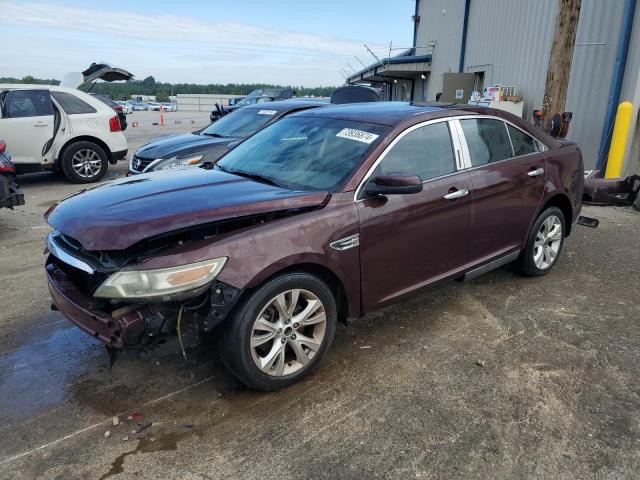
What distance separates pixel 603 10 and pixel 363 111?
26.3ft

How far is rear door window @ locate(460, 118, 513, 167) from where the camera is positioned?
13.0 ft

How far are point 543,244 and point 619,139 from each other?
5535 millimetres

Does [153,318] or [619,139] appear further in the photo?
[619,139]

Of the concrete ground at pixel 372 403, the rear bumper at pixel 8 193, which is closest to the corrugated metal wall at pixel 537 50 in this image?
the concrete ground at pixel 372 403

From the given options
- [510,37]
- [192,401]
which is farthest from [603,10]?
[192,401]

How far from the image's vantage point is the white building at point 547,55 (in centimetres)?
896

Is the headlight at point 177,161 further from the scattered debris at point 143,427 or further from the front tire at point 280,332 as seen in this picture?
the scattered debris at point 143,427

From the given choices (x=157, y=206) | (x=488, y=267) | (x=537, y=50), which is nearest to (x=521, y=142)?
(x=488, y=267)

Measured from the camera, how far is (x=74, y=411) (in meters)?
2.89

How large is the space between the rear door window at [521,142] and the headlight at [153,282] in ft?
10.0

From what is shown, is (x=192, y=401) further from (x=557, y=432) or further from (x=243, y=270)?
(x=557, y=432)

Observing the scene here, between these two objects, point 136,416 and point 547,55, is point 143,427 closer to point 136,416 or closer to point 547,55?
point 136,416

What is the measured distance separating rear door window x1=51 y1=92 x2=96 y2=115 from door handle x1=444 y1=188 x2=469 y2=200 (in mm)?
8044

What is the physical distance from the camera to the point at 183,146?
288 inches
